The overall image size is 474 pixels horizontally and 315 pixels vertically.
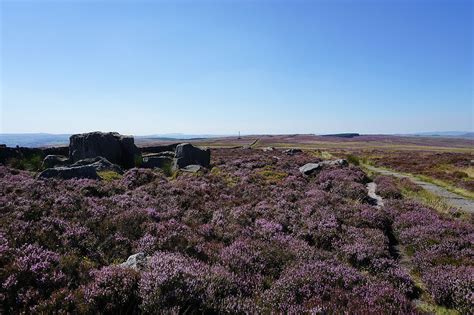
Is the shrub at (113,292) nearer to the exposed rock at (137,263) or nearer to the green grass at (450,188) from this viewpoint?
the exposed rock at (137,263)

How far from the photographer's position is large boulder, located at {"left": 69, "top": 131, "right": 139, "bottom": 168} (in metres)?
26.8

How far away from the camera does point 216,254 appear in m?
7.53

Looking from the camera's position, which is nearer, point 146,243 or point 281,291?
point 281,291

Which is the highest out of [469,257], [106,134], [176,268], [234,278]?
[106,134]

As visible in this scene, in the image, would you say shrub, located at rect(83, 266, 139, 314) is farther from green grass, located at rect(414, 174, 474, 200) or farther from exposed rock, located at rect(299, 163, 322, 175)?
green grass, located at rect(414, 174, 474, 200)

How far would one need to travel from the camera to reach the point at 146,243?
7805 mm

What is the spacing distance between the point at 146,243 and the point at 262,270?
9.98 ft

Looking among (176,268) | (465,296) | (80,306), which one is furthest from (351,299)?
(80,306)

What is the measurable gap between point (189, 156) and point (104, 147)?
762 centimetres

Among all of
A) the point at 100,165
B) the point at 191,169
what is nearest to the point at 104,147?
the point at 100,165

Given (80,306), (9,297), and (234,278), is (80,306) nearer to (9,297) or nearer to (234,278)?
(9,297)

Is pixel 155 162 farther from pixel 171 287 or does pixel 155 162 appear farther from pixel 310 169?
pixel 171 287

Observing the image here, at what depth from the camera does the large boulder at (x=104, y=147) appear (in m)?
26.8

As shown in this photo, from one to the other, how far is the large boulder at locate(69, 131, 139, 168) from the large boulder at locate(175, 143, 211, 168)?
4.44 m
